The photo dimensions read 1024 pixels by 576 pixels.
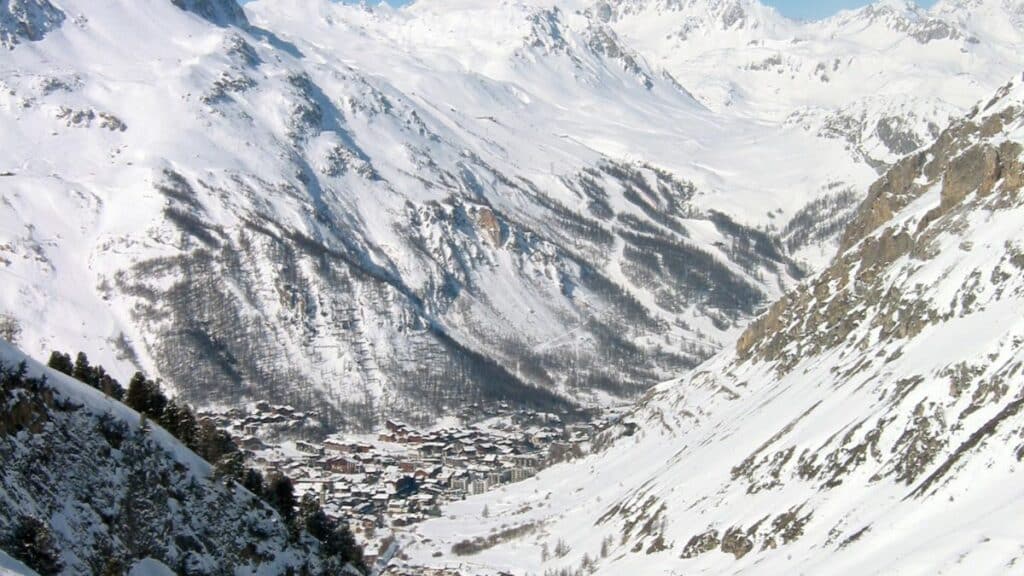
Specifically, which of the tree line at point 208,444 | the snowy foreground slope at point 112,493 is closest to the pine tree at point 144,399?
the tree line at point 208,444

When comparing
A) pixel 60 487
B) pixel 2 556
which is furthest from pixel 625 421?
pixel 2 556

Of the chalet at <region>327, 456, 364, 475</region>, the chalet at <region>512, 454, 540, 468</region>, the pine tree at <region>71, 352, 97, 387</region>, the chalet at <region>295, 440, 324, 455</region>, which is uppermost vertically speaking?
the pine tree at <region>71, 352, 97, 387</region>

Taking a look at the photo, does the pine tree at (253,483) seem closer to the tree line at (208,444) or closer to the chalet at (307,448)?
the tree line at (208,444)

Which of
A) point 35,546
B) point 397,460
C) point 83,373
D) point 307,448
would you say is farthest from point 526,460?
point 35,546

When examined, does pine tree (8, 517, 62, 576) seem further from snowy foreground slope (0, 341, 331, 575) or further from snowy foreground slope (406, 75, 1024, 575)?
snowy foreground slope (406, 75, 1024, 575)

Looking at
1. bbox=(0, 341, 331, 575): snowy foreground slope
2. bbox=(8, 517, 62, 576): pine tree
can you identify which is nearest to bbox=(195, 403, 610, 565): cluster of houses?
bbox=(0, 341, 331, 575): snowy foreground slope

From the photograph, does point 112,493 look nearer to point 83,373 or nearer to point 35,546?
point 35,546

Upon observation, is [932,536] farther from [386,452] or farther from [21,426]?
[386,452]
